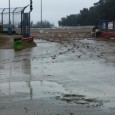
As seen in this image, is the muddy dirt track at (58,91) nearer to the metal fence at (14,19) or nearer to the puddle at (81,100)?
the puddle at (81,100)

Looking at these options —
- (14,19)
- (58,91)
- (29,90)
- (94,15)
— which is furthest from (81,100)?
(94,15)

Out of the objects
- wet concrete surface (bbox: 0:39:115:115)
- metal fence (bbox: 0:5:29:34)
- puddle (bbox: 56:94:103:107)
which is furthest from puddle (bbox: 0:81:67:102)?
metal fence (bbox: 0:5:29:34)

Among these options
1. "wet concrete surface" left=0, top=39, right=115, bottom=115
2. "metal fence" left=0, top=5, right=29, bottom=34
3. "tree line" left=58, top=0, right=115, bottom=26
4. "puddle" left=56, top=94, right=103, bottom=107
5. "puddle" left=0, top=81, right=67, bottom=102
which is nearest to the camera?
"wet concrete surface" left=0, top=39, right=115, bottom=115

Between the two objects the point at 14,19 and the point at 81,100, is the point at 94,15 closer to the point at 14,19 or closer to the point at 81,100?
the point at 14,19

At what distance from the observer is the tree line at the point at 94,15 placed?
111m

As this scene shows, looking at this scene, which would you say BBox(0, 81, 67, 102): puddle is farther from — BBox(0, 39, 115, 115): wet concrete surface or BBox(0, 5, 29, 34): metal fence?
BBox(0, 5, 29, 34): metal fence

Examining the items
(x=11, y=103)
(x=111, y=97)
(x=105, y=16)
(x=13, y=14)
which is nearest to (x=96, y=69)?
(x=111, y=97)

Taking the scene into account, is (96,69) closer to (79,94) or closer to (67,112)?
Answer: (79,94)

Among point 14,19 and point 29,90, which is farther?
point 14,19

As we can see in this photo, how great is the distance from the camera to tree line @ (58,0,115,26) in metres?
111

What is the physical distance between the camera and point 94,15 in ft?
462

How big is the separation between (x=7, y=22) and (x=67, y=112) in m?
39.1

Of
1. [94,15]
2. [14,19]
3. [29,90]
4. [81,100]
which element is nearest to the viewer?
[81,100]

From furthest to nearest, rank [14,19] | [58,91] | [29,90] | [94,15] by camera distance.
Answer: [94,15] → [14,19] → [29,90] → [58,91]
